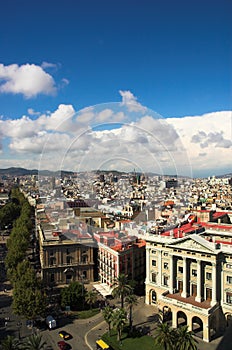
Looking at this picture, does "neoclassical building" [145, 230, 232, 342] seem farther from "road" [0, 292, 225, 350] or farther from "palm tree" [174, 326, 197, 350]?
"palm tree" [174, 326, 197, 350]

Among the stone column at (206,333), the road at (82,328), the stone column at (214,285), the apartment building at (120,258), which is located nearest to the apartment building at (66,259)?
the apartment building at (120,258)

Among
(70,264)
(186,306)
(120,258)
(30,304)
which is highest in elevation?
(120,258)

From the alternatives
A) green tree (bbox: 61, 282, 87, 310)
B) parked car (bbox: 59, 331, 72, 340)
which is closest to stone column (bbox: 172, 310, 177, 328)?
parked car (bbox: 59, 331, 72, 340)

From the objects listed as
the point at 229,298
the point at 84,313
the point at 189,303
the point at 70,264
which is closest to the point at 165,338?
the point at 189,303

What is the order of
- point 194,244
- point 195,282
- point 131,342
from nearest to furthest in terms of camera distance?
1. point 131,342
2. point 194,244
3. point 195,282

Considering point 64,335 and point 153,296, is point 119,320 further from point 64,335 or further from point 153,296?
point 153,296

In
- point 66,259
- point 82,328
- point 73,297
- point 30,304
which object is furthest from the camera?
point 66,259

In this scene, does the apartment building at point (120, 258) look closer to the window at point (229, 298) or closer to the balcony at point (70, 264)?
the balcony at point (70, 264)
